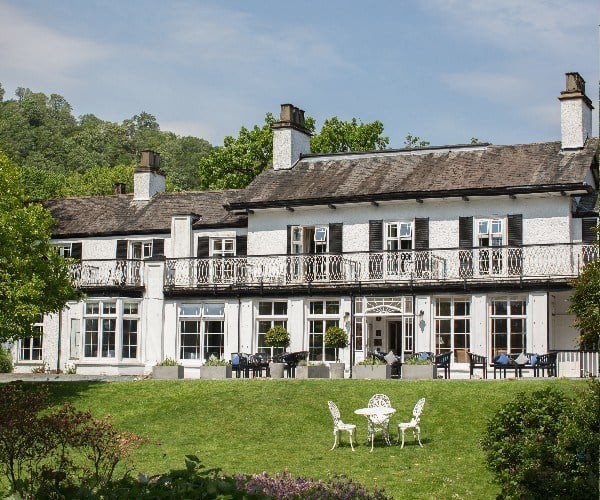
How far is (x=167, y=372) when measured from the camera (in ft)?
113

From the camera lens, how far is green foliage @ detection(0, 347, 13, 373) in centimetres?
4108

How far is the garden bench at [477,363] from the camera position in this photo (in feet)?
104

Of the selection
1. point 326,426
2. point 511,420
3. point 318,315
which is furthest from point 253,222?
point 511,420

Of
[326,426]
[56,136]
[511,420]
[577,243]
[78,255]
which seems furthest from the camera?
[56,136]

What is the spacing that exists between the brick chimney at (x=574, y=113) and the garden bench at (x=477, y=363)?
834 cm

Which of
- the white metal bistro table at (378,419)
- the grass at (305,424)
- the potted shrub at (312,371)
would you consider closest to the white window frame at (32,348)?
the grass at (305,424)

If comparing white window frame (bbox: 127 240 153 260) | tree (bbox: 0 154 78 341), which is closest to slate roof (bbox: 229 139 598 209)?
white window frame (bbox: 127 240 153 260)

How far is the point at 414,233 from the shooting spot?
36125 mm

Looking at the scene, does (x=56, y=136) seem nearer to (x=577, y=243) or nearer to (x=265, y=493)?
(x=577, y=243)

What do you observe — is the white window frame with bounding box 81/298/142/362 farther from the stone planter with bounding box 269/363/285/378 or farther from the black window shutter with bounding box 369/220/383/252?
the black window shutter with bounding box 369/220/383/252

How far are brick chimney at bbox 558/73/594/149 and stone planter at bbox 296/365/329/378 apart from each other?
11152 millimetres

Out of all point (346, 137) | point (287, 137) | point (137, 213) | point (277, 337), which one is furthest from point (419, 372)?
point (346, 137)

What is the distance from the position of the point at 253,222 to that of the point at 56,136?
66763 millimetres

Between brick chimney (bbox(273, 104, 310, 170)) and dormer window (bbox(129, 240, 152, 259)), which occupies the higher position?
brick chimney (bbox(273, 104, 310, 170))
